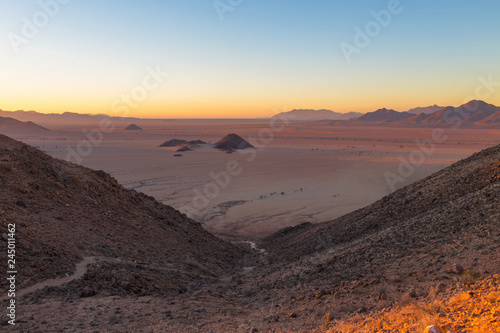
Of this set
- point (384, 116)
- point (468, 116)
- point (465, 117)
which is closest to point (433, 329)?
point (465, 117)

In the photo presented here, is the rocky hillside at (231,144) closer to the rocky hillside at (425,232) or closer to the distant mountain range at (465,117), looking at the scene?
the rocky hillside at (425,232)

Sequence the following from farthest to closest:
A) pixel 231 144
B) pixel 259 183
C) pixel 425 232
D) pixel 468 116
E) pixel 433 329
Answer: pixel 468 116 → pixel 231 144 → pixel 259 183 → pixel 425 232 → pixel 433 329

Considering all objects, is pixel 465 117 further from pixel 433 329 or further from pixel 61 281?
pixel 61 281

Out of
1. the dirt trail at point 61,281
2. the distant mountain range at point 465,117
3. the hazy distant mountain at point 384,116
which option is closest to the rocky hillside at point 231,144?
the dirt trail at point 61,281

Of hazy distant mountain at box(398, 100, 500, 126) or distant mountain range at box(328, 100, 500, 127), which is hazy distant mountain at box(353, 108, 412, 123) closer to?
distant mountain range at box(328, 100, 500, 127)

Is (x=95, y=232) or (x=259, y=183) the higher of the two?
(x=95, y=232)

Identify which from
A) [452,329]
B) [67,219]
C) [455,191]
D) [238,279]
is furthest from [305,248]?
[452,329]

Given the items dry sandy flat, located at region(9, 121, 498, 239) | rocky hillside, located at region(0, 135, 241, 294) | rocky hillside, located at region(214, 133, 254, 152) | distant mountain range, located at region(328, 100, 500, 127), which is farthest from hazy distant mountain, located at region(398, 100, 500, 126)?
rocky hillside, located at region(0, 135, 241, 294)
